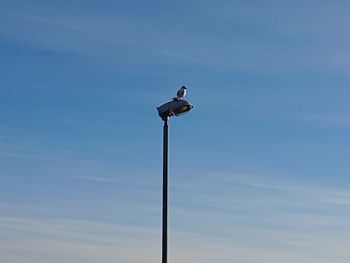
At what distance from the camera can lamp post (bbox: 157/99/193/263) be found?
3974 inches

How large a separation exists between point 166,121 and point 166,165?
4.77 ft

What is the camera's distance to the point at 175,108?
10206cm

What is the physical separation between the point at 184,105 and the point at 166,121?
78 cm

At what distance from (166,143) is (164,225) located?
2577 millimetres

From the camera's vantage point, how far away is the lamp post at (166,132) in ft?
331

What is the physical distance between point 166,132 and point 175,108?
766 millimetres

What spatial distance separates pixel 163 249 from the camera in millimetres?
100938

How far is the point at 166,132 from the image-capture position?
10206cm

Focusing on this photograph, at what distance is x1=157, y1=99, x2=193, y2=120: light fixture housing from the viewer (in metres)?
102

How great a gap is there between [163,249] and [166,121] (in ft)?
13.2

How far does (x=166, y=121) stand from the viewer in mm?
102250

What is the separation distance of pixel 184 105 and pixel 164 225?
3.73 meters

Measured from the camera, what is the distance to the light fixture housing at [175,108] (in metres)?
102

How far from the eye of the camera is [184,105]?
101938mm
